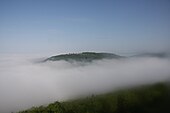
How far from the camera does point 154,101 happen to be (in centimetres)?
12738

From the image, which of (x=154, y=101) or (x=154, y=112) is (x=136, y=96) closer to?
(x=154, y=101)

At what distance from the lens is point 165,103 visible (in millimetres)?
119938

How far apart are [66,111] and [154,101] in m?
47.6

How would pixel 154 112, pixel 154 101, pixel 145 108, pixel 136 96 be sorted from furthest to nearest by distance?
1. pixel 136 96
2. pixel 154 101
3. pixel 145 108
4. pixel 154 112

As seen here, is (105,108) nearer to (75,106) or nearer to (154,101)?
(75,106)

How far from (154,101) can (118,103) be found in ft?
64.0

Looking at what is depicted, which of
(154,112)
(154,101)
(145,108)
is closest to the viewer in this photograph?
(154,112)

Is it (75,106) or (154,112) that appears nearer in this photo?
(154,112)

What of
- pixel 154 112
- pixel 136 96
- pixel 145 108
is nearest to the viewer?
pixel 154 112

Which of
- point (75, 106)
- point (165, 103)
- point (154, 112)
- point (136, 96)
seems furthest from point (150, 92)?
point (75, 106)

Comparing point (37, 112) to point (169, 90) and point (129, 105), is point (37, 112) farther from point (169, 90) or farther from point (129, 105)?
point (169, 90)

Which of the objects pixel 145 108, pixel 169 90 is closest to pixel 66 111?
pixel 145 108

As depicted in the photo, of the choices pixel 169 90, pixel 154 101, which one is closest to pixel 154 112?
pixel 154 101

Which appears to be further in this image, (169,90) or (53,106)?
(169,90)
